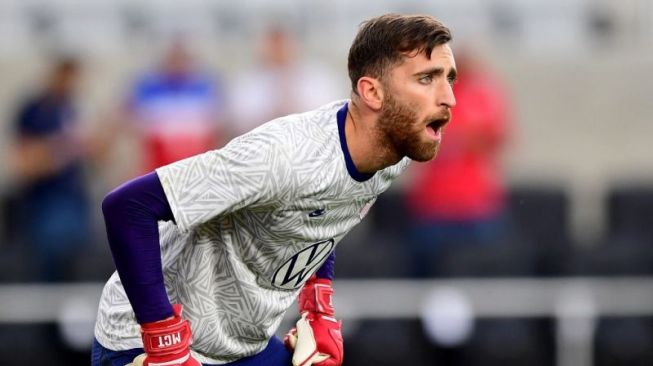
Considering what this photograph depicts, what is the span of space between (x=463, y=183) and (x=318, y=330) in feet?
13.8

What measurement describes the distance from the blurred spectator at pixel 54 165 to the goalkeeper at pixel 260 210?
4.70 meters

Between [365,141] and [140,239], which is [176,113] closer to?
[365,141]

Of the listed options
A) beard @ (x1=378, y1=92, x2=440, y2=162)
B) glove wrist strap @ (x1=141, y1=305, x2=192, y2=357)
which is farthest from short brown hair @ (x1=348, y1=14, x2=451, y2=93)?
glove wrist strap @ (x1=141, y1=305, x2=192, y2=357)

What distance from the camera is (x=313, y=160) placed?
13.4ft

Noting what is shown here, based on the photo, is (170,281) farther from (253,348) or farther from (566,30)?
(566,30)

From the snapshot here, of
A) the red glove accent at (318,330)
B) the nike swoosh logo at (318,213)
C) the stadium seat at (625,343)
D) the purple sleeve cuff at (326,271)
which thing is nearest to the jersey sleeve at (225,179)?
the nike swoosh logo at (318,213)

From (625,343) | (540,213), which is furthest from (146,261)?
(540,213)

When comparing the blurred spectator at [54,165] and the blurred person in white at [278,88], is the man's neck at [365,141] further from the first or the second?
the blurred spectator at [54,165]

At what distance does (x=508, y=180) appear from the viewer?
1013 centimetres

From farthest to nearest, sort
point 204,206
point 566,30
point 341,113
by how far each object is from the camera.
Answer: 1. point 566,30
2. point 341,113
3. point 204,206

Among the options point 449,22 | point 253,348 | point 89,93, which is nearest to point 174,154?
point 89,93

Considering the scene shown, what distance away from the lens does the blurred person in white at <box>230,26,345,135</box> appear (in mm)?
8828

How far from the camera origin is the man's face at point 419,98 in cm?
410

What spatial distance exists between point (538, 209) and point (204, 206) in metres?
5.80
